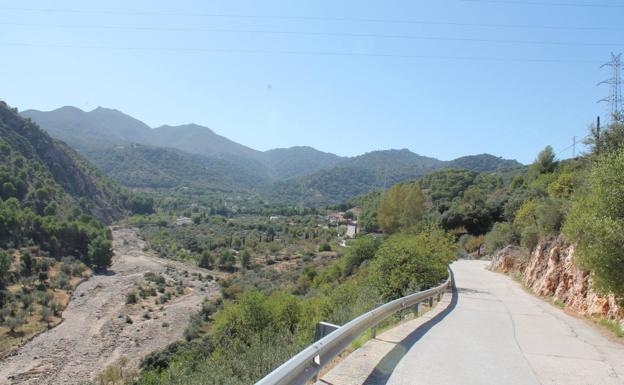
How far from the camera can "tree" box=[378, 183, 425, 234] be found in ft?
189

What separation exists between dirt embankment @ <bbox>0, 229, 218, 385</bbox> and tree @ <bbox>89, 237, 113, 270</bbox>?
3394 millimetres

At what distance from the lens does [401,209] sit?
192 feet

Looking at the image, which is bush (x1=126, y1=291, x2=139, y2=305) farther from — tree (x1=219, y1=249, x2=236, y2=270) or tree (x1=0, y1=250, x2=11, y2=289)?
tree (x1=219, y1=249, x2=236, y2=270)

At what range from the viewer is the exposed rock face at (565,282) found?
40.0ft

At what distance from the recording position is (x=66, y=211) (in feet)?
296

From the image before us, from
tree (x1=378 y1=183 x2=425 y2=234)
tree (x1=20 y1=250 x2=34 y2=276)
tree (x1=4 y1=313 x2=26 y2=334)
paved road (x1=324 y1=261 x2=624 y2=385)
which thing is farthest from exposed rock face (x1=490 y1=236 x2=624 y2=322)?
tree (x1=20 y1=250 x2=34 y2=276)

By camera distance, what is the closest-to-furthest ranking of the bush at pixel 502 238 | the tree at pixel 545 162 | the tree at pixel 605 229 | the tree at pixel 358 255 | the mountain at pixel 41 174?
1. the tree at pixel 605 229
2. the bush at pixel 502 238
3. the tree at pixel 358 255
4. the tree at pixel 545 162
5. the mountain at pixel 41 174

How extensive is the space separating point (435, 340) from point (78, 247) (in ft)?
256

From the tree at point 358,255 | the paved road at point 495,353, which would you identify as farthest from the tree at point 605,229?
the tree at point 358,255

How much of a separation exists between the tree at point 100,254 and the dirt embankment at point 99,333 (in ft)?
11.1

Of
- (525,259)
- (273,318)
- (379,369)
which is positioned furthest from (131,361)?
(379,369)

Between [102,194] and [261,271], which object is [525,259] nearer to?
[261,271]

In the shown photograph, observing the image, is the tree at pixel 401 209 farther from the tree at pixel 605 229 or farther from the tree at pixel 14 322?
the tree at pixel 605 229

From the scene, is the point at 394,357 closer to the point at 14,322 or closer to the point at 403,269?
the point at 403,269
